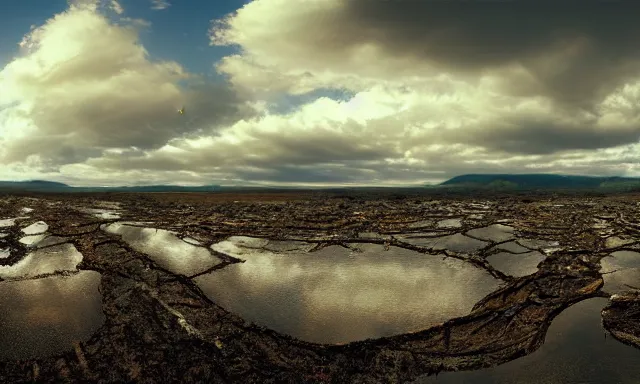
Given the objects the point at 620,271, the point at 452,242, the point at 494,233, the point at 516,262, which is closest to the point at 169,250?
the point at 452,242

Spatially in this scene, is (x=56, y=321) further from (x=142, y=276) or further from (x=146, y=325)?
(x=142, y=276)

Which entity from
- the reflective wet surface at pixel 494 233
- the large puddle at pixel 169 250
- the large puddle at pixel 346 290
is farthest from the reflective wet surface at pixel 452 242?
the large puddle at pixel 169 250

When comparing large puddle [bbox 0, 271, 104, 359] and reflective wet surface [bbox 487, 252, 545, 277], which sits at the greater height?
reflective wet surface [bbox 487, 252, 545, 277]

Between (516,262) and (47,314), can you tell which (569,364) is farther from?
(47,314)

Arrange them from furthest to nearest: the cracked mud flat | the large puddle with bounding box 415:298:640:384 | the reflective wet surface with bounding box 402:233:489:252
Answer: the reflective wet surface with bounding box 402:233:489:252, the cracked mud flat, the large puddle with bounding box 415:298:640:384

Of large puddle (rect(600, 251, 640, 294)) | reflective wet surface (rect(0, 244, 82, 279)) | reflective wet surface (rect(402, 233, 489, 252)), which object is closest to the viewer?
large puddle (rect(600, 251, 640, 294))

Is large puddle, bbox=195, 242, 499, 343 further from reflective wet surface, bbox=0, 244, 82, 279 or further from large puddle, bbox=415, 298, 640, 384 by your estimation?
reflective wet surface, bbox=0, 244, 82, 279

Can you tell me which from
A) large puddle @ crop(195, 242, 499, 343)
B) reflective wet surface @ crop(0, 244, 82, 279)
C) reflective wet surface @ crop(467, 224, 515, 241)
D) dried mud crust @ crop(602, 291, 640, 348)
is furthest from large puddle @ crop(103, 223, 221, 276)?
reflective wet surface @ crop(467, 224, 515, 241)

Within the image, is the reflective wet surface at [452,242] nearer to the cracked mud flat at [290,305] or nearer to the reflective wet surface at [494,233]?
→ the cracked mud flat at [290,305]
